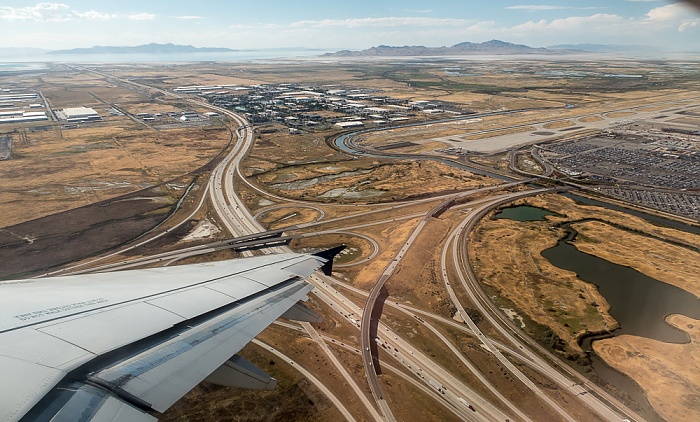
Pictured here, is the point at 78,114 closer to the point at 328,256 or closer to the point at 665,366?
the point at 328,256

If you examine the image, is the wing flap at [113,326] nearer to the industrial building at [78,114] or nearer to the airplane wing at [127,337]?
the airplane wing at [127,337]

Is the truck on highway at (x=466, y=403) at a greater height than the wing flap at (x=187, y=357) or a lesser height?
lesser

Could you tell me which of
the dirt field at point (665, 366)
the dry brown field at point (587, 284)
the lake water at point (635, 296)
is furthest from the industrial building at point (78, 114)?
the dirt field at point (665, 366)

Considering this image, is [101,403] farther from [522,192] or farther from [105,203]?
[522,192]

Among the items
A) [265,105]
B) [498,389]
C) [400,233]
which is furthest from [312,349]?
[265,105]

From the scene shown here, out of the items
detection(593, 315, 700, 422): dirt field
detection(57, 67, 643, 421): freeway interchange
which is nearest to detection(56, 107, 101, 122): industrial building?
detection(57, 67, 643, 421): freeway interchange
